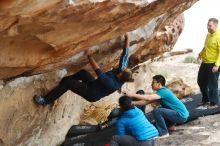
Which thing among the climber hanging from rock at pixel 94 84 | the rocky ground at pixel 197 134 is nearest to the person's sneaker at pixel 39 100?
the climber hanging from rock at pixel 94 84

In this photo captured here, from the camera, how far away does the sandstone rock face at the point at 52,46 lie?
5000 millimetres

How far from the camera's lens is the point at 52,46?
5969mm

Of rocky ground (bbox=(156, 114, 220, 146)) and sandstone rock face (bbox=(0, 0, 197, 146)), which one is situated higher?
sandstone rock face (bbox=(0, 0, 197, 146))

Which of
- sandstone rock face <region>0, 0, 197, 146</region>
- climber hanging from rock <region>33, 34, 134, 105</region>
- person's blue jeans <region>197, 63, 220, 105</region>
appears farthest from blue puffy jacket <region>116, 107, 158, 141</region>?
person's blue jeans <region>197, 63, 220, 105</region>

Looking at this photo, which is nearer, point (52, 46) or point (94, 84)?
point (52, 46)

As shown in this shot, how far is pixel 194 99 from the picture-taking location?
10.3m

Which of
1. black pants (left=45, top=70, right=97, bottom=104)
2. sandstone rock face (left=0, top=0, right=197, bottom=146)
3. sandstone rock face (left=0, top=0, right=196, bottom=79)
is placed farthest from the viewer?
black pants (left=45, top=70, right=97, bottom=104)

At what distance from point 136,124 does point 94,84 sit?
1093mm

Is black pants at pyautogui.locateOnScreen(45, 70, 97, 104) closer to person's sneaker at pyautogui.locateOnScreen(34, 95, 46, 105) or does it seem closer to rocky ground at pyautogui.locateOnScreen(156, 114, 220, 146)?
person's sneaker at pyautogui.locateOnScreen(34, 95, 46, 105)

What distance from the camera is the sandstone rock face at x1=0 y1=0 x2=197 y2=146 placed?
500 cm

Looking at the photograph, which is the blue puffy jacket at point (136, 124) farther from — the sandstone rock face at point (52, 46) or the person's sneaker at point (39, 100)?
the person's sneaker at point (39, 100)

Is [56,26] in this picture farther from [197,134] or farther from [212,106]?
[212,106]

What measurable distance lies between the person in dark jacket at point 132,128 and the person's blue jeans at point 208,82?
268 centimetres

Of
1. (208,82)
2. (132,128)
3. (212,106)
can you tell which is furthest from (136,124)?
(212,106)
